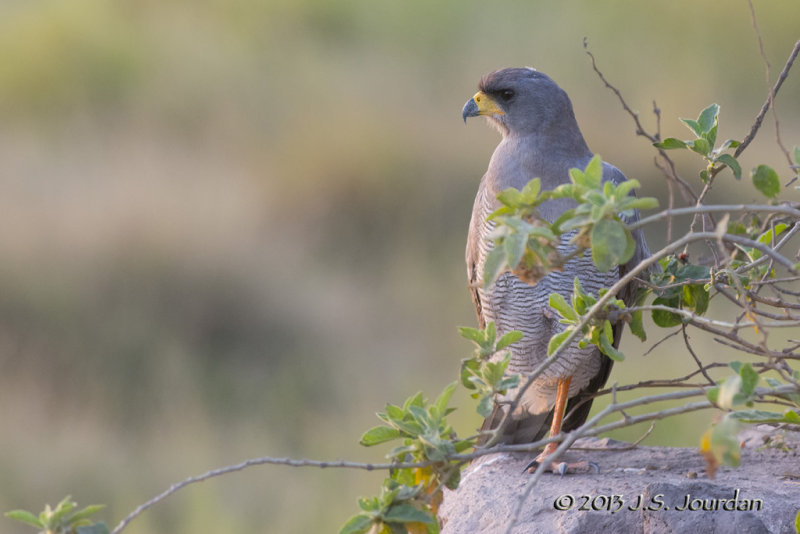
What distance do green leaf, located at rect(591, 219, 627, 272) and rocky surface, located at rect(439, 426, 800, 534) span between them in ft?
3.61

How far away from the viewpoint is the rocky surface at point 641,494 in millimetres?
2775

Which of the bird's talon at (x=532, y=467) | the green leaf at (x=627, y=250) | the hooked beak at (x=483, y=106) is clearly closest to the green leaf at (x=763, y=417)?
the green leaf at (x=627, y=250)

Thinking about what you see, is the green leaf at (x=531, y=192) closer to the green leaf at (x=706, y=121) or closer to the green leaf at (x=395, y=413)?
the green leaf at (x=395, y=413)

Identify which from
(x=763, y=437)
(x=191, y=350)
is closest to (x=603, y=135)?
(x=191, y=350)

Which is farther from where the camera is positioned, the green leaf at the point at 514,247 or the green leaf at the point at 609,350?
the green leaf at the point at 609,350

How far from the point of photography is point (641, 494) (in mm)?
2994

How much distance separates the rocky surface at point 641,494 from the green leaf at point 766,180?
3.14 ft

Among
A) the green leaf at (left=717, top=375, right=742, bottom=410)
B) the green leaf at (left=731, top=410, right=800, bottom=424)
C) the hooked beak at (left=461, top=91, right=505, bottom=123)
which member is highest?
the hooked beak at (left=461, top=91, right=505, bottom=123)

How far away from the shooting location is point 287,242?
375 inches

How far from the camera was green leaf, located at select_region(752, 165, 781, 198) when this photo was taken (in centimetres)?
227

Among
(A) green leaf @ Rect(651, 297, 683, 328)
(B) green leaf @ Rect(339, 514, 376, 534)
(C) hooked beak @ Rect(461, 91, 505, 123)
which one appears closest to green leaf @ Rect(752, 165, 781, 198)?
(A) green leaf @ Rect(651, 297, 683, 328)

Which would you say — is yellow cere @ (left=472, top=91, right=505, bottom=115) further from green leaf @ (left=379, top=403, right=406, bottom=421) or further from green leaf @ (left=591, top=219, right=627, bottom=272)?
green leaf @ (left=591, top=219, right=627, bottom=272)

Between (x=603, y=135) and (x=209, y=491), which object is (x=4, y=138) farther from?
(x=603, y=135)

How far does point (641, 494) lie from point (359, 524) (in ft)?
3.84
